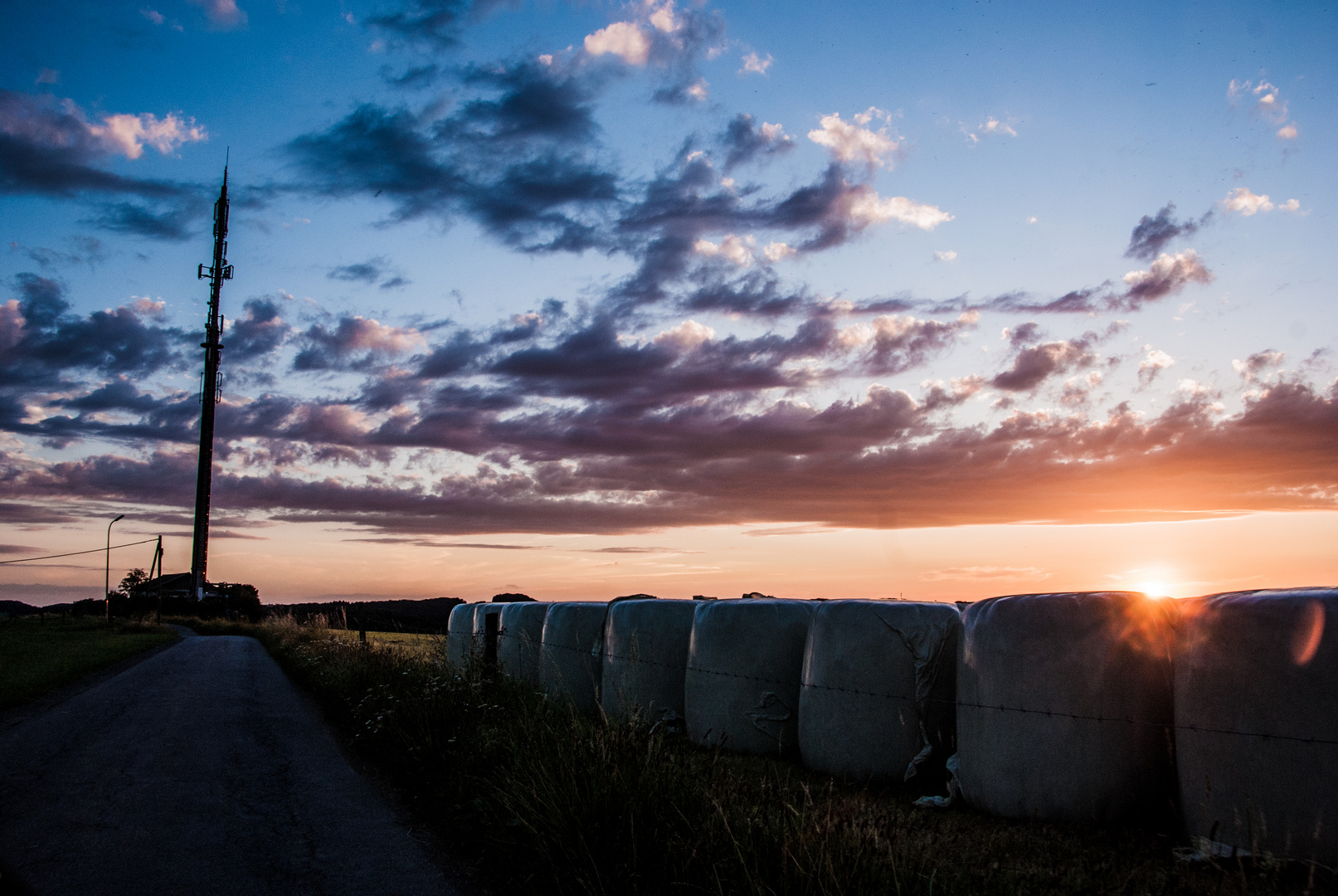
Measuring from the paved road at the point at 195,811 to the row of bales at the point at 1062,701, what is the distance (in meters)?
2.20

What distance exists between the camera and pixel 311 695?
39.8ft

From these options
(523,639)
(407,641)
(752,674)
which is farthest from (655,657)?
(407,641)

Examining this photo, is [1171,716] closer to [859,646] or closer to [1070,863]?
[1070,863]

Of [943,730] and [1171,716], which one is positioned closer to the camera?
[1171,716]

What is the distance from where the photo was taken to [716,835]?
3705 mm

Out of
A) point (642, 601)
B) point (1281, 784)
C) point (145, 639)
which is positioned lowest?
point (145, 639)

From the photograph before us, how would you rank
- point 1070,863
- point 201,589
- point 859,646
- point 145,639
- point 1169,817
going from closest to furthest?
point 1070,863, point 1169,817, point 859,646, point 145,639, point 201,589

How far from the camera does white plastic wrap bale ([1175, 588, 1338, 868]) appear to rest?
3.72 meters

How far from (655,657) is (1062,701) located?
4.33 meters

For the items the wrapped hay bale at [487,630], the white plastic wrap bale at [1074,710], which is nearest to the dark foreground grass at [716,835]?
the white plastic wrap bale at [1074,710]

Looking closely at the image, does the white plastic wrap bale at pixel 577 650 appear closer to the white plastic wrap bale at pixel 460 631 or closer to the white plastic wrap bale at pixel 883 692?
the white plastic wrap bale at pixel 460 631

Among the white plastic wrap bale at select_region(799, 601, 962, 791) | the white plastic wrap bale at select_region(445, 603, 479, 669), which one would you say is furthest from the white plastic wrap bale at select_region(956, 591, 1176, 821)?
the white plastic wrap bale at select_region(445, 603, 479, 669)

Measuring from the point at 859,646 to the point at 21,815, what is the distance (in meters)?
5.83

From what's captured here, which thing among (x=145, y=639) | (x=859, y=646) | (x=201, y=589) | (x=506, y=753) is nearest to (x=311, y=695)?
(x=506, y=753)
